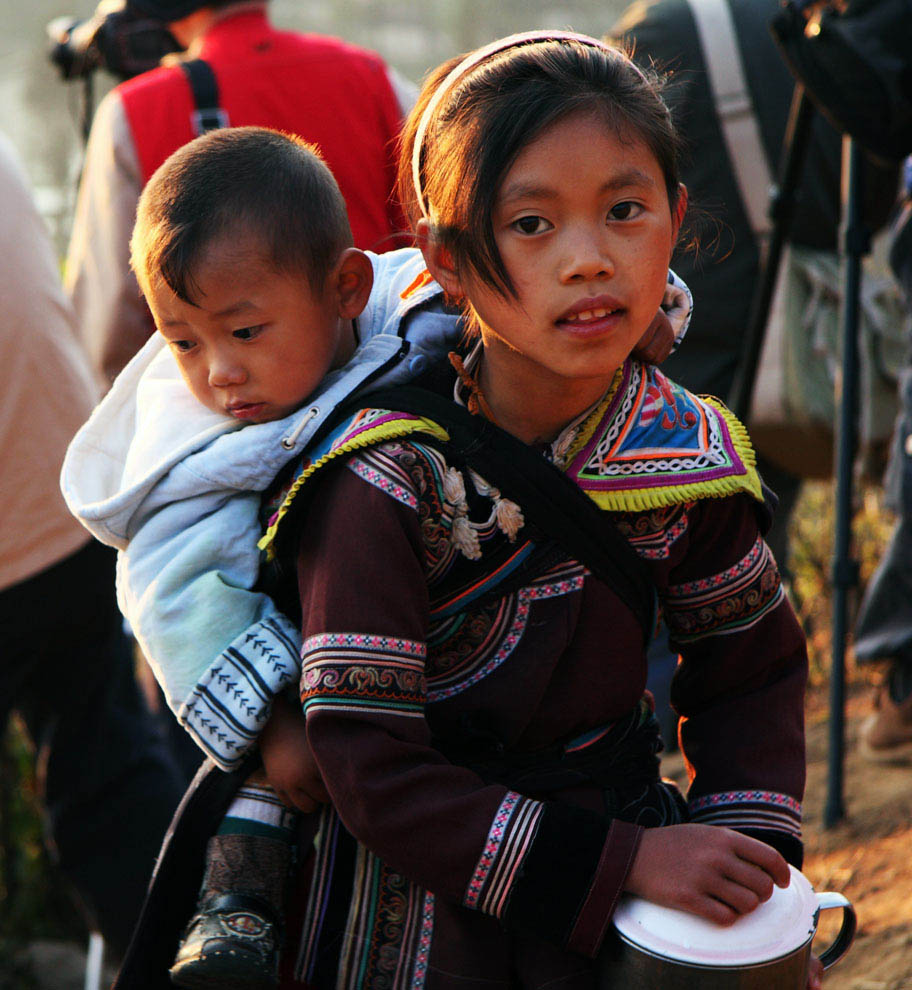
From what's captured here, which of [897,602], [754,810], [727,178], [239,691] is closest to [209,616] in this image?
[239,691]

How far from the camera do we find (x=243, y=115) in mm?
2768

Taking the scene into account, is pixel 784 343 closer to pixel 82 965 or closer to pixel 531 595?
pixel 531 595

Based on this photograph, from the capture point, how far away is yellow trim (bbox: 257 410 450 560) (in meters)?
1.33

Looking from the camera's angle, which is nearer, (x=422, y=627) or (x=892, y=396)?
(x=422, y=627)

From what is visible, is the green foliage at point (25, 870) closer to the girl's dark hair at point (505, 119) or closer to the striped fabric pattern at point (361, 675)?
the striped fabric pattern at point (361, 675)

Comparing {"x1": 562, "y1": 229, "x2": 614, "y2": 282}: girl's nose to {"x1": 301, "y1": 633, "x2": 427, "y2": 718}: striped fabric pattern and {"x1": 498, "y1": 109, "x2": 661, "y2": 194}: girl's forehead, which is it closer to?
{"x1": 498, "y1": 109, "x2": 661, "y2": 194}: girl's forehead

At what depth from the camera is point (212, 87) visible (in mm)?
2777

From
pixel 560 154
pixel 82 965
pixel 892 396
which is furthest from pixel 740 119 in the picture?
pixel 82 965

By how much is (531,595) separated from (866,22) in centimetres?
208

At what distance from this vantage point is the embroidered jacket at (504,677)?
126 centimetres

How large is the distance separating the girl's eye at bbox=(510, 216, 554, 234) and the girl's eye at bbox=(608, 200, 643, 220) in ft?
0.22

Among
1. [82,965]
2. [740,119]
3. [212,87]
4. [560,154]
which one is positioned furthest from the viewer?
[82,965]

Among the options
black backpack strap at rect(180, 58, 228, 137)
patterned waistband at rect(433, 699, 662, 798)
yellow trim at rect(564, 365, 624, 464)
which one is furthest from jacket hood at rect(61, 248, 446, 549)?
black backpack strap at rect(180, 58, 228, 137)

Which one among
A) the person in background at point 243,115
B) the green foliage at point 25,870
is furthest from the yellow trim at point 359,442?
the green foliage at point 25,870
